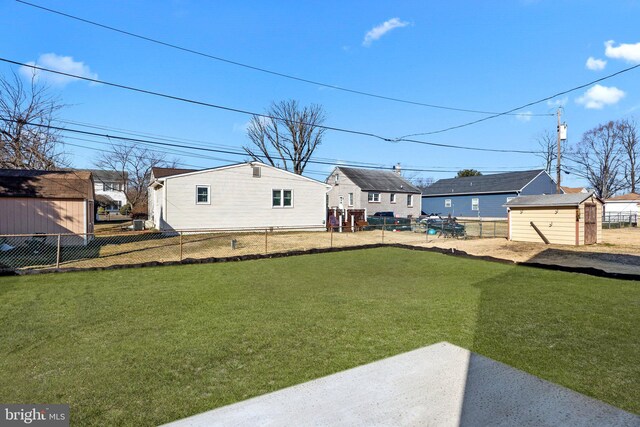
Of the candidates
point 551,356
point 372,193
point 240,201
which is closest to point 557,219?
point 551,356

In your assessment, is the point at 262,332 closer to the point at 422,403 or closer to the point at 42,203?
the point at 422,403

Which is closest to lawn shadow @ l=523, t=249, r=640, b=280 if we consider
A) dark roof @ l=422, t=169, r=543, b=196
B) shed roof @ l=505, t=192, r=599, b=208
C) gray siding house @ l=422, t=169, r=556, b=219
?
shed roof @ l=505, t=192, r=599, b=208

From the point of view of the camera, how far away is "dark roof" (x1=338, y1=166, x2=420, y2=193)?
34469 mm

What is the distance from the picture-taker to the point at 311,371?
3.44 metres

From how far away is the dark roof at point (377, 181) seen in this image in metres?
34.5

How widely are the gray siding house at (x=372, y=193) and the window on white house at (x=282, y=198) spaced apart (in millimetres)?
11866

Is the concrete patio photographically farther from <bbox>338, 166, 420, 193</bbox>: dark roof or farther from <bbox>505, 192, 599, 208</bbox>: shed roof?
<bbox>338, 166, 420, 193</bbox>: dark roof

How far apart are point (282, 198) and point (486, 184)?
1039 inches

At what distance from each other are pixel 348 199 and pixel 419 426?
108ft

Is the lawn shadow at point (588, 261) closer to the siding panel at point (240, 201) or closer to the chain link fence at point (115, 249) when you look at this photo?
the chain link fence at point (115, 249)

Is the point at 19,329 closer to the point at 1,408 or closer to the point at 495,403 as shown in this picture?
the point at 1,408

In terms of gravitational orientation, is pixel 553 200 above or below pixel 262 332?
above

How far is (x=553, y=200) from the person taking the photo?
606 inches

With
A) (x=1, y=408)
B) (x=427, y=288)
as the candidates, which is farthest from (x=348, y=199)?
(x=1, y=408)
